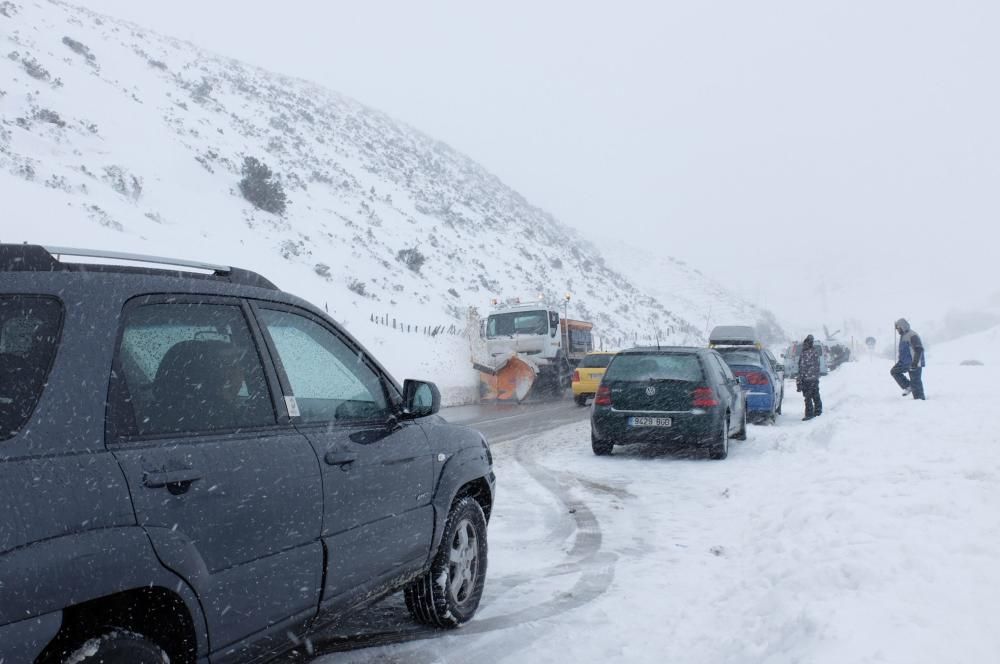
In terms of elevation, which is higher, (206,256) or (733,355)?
(206,256)

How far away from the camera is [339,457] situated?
3.30 m

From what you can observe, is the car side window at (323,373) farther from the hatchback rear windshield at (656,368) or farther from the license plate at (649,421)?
the hatchback rear windshield at (656,368)

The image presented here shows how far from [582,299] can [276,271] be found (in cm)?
3187

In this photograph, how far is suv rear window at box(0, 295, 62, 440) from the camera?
7.21 feet

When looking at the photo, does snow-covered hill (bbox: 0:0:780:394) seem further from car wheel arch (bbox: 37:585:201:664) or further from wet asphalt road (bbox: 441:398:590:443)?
car wheel arch (bbox: 37:585:201:664)

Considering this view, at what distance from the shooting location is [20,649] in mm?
1914

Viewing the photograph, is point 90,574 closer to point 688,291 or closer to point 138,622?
point 138,622

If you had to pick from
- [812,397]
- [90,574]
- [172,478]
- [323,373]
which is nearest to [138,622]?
[90,574]

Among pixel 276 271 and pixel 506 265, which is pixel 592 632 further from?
pixel 506 265

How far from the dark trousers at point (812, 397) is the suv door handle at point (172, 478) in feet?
49.1

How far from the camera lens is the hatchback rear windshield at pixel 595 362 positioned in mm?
22047

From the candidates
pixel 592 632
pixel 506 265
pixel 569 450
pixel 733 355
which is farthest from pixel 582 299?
pixel 592 632

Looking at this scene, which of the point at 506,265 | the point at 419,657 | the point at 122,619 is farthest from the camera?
the point at 506,265

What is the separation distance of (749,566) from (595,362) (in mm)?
16940
